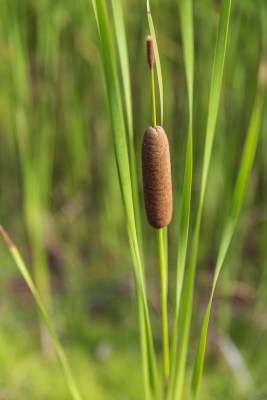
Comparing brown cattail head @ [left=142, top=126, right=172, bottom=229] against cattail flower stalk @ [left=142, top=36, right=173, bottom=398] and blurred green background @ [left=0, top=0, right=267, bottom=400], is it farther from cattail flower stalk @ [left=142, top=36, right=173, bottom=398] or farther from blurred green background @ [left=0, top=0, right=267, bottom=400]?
blurred green background @ [left=0, top=0, right=267, bottom=400]

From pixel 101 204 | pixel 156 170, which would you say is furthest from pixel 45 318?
pixel 101 204

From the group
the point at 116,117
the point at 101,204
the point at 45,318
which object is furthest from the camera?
the point at 101,204

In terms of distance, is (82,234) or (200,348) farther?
(82,234)

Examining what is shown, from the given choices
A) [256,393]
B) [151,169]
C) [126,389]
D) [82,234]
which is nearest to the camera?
[151,169]

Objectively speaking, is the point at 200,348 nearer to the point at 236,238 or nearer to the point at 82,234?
the point at 236,238

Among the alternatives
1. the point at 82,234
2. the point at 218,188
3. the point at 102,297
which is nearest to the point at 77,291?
the point at 102,297

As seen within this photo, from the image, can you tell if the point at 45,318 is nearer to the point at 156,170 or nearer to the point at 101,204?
the point at 156,170
